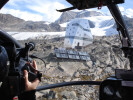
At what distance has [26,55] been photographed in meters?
1.08

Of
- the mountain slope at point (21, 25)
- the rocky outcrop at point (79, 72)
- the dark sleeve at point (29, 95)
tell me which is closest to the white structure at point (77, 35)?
the rocky outcrop at point (79, 72)

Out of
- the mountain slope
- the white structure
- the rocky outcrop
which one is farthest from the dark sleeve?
the mountain slope

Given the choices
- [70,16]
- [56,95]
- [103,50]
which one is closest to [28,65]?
[56,95]

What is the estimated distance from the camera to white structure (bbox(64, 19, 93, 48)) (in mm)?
26194

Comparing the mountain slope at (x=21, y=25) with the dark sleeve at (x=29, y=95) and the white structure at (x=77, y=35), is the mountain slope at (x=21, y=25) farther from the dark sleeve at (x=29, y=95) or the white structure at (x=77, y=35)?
the dark sleeve at (x=29, y=95)

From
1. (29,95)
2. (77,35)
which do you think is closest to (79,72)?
(29,95)

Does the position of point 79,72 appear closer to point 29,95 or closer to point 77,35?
point 29,95

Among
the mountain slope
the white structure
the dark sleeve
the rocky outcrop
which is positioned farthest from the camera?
the mountain slope

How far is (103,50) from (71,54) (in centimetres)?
446

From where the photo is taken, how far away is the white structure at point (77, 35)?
26194mm

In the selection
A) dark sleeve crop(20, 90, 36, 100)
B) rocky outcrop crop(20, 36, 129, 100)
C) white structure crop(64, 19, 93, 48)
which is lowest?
rocky outcrop crop(20, 36, 129, 100)

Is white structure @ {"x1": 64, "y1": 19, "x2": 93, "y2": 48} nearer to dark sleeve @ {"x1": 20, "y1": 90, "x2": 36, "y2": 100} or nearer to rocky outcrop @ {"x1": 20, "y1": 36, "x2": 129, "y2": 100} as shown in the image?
rocky outcrop @ {"x1": 20, "y1": 36, "x2": 129, "y2": 100}

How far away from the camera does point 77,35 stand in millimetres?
27141

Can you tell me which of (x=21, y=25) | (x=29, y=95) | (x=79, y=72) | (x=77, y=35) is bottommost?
(x=79, y=72)
